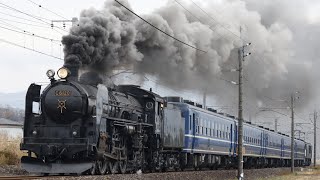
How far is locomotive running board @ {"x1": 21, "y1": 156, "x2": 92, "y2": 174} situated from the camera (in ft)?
53.8

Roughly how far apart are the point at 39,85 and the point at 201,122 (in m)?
12.4

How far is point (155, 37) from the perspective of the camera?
80.2 ft

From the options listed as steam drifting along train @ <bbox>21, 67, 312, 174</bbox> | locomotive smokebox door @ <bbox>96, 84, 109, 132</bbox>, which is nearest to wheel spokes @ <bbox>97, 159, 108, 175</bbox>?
steam drifting along train @ <bbox>21, 67, 312, 174</bbox>

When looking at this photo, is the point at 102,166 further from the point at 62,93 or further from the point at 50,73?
the point at 50,73

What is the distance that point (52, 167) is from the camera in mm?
16562

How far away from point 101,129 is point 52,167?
6.53 feet

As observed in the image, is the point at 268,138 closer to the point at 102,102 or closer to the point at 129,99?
the point at 129,99

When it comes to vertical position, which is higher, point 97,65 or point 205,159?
point 97,65

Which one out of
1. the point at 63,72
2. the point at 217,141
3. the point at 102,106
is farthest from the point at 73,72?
the point at 217,141

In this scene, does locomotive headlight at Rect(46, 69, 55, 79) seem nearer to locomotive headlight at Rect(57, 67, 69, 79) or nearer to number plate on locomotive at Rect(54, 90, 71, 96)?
locomotive headlight at Rect(57, 67, 69, 79)

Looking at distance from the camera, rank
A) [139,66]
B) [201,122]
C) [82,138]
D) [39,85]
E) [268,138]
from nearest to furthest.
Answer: [82,138]
[39,85]
[139,66]
[201,122]
[268,138]

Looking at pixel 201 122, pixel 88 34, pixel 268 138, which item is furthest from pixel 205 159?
pixel 268 138

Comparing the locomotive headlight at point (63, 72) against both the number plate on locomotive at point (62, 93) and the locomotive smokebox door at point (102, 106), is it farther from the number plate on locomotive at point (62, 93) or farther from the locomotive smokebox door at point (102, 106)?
the locomotive smokebox door at point (102, 106)

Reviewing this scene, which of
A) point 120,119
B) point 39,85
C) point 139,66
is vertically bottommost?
point 120,119
